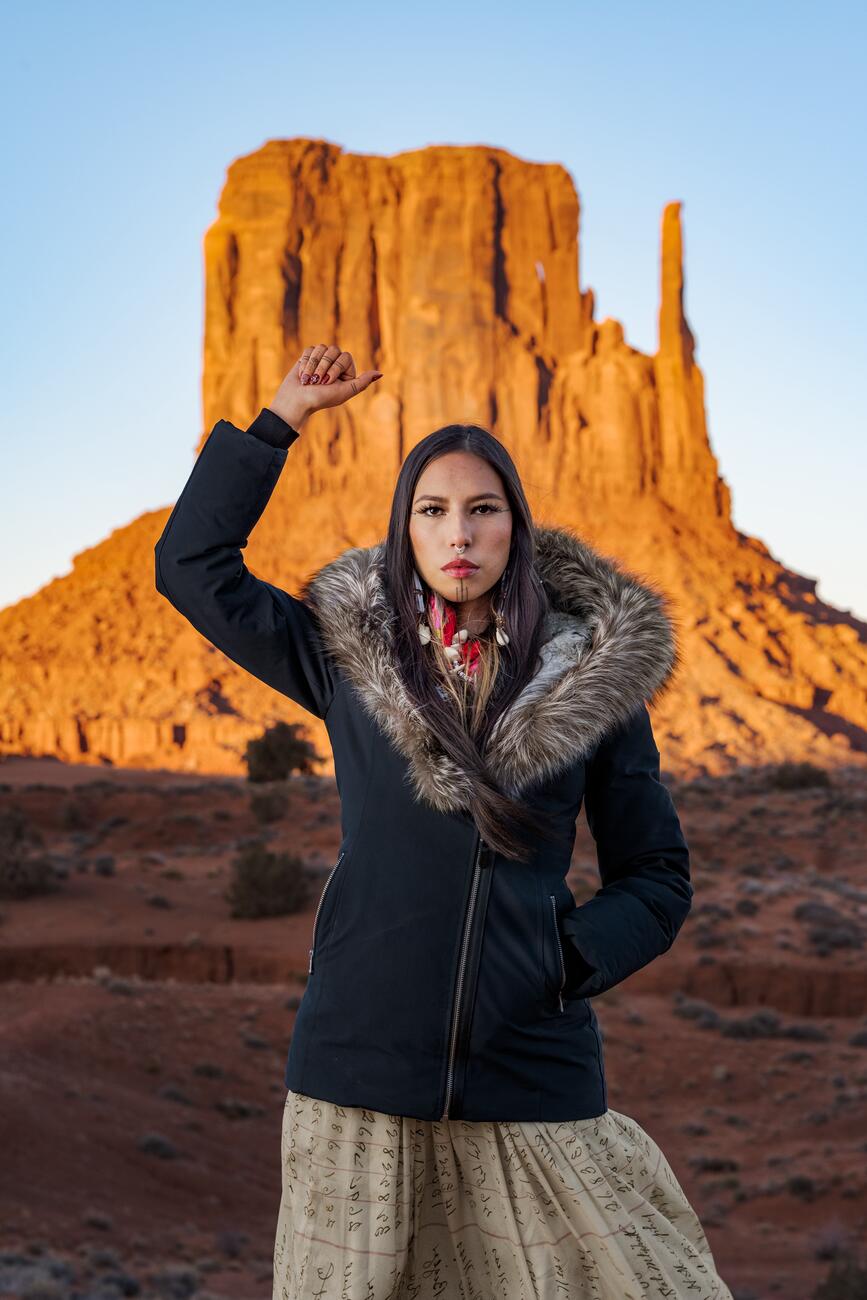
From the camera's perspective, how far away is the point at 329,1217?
2150 mm

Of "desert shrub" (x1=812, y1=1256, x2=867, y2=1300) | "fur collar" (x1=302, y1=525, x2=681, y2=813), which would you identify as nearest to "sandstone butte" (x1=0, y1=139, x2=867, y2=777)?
"desert shrub" (x1=812, y1=1256, x2=867, y2=1300)

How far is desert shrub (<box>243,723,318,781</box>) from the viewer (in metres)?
36.0

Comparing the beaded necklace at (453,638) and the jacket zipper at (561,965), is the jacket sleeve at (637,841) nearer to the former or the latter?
the jacket zipper at (561,965)

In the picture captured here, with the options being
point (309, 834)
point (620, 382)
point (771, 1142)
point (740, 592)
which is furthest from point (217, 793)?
point (620, 382)

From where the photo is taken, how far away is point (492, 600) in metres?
2.54

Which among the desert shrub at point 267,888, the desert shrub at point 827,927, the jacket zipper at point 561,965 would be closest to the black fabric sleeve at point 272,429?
the jacket zipper at point 561,965

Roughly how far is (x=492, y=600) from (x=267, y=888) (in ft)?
57.2

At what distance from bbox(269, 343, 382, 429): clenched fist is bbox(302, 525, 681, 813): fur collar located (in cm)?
31

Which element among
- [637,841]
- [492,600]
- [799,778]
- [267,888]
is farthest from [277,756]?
[637,841]

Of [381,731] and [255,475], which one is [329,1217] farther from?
[255,475]

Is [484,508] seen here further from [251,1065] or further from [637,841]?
[251,1065]

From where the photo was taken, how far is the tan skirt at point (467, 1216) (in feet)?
6.97

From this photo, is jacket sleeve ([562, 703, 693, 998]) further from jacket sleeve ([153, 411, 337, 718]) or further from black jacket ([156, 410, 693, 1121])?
jacket sleeve ([153, 411, 337, 718])

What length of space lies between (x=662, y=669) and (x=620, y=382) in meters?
67.0
